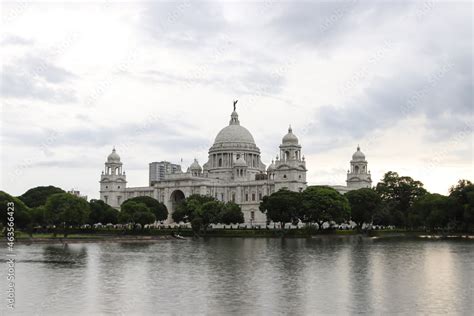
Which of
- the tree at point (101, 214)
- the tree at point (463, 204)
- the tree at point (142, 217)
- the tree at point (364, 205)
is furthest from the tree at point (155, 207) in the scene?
the tree at point (463, 204)

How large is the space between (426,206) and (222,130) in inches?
3092

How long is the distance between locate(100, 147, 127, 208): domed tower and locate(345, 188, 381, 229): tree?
230ft

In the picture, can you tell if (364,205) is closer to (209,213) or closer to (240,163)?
(209,213)

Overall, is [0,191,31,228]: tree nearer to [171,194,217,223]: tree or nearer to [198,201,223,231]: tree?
[198,201,223,231]: tree

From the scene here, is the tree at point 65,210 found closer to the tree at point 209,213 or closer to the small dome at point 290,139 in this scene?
the tree at point 209,213

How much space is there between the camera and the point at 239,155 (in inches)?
6895

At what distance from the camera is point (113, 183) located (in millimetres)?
176875

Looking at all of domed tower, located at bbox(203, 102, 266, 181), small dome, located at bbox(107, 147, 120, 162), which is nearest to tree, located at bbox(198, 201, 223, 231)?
domed tower, located at bbox(203, 102, 266, 181)

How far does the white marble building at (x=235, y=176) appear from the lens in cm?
15412

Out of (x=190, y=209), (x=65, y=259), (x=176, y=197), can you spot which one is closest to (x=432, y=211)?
(x=190, y=209)

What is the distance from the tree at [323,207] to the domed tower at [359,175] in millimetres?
48587

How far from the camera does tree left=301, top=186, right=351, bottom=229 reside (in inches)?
4405

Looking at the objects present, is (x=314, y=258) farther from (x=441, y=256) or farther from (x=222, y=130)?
(x=222, y=130)

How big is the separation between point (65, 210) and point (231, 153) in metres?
76.7
